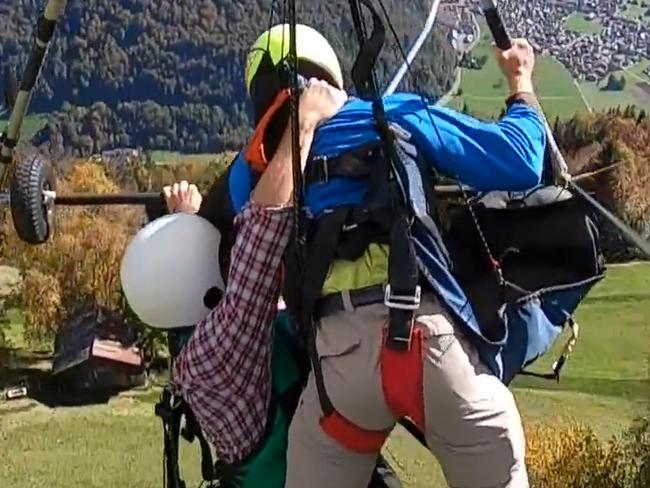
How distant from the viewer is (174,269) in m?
2.76

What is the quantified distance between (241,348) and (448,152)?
1.91ft

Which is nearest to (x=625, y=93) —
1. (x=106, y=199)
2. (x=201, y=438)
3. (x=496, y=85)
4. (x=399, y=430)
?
(x=399, y=430)

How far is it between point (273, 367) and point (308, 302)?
1.31ft

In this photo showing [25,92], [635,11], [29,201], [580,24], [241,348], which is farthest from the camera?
[635,11]

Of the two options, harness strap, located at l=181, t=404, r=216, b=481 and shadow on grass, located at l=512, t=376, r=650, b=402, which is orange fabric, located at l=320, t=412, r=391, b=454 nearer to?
harness strap, located at l=181, t=404, r=216, b=481

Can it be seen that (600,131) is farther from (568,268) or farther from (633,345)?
(568,268)

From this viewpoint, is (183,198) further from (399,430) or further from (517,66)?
(399,430)

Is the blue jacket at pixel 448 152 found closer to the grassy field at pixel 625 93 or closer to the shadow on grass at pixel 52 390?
the grassy field at pixel 625 93

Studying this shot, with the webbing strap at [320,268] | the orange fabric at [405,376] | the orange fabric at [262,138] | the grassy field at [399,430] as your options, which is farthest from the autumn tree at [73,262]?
the orange fabric at [405,376]

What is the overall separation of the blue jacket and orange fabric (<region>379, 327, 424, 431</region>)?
12cm

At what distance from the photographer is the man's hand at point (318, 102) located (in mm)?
2463

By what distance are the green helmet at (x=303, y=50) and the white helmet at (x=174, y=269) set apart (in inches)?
13.2

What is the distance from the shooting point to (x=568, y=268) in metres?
2.58

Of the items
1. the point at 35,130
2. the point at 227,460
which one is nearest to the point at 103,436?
the point at 35,130
